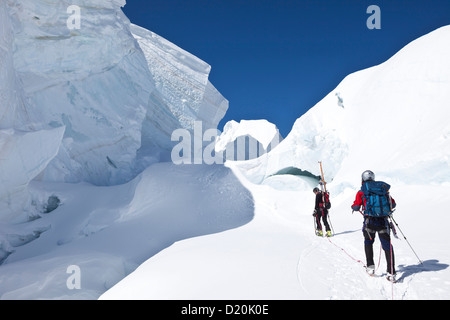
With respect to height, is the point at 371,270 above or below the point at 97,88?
below

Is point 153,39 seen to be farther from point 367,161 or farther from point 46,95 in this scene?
point 367,161

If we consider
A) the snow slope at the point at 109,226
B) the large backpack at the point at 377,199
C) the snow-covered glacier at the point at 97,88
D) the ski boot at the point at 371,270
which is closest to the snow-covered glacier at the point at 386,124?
the snow slope at the point at 109,226

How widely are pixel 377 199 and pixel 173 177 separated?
10578 millimetres

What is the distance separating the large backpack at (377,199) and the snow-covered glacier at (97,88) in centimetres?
884

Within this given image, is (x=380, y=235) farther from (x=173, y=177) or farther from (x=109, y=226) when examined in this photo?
(x=173, y=177)

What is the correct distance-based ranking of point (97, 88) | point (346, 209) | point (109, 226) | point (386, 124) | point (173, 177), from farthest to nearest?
point (97, 88)
point (173, 177)
point (386, 124)
point (346, 209)
point (109, 226)

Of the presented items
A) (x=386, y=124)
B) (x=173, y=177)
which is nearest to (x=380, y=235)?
(x=386, y=124)

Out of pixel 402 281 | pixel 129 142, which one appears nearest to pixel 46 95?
pixel 129 142

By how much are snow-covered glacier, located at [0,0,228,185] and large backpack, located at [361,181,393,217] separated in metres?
8.84

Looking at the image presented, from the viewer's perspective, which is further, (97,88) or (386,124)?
(97,88)

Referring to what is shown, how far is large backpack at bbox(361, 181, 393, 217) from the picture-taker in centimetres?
438

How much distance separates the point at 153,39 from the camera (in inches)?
798

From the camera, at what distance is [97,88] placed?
15219 mm

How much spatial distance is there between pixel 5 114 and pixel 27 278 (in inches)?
180
